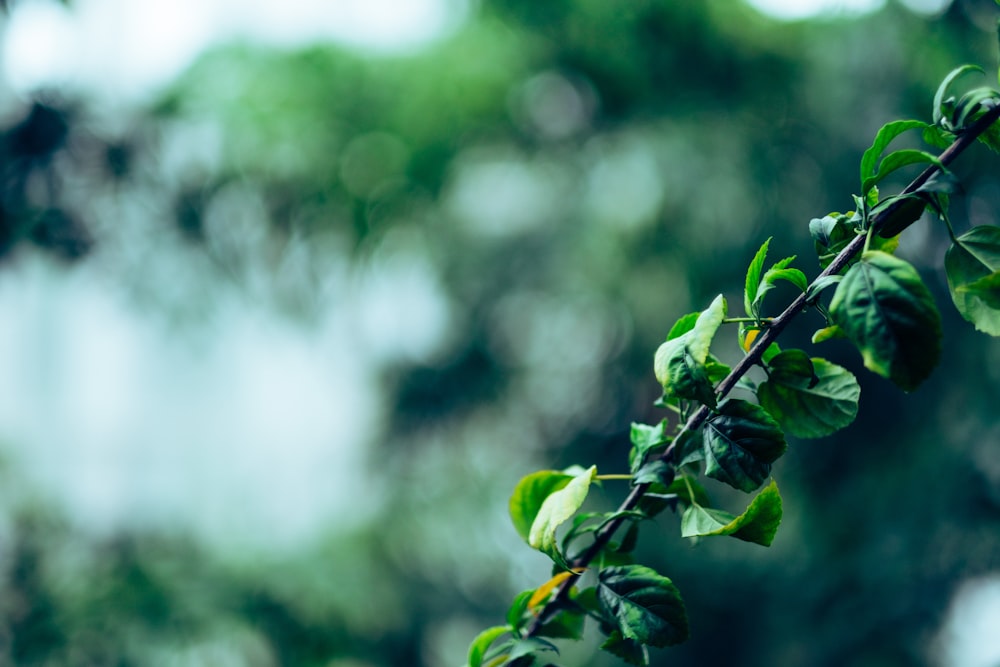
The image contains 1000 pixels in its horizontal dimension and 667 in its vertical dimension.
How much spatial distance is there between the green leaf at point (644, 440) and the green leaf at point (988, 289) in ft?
0.25

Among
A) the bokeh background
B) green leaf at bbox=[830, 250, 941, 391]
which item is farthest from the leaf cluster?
the bokeh background

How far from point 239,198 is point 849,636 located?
119 cm

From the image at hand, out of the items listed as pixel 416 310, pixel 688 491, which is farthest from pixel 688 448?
pixel 416 310

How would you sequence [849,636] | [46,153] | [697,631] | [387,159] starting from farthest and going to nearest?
[387,159], [697,631], [46,153], [849,636]

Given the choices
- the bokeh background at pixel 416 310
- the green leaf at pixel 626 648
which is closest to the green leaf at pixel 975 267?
the green leaf at pixel 626 648

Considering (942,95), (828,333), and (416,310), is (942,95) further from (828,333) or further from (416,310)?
(416,310)

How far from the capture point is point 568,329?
1.30 meters

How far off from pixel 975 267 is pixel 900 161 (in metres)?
0.03

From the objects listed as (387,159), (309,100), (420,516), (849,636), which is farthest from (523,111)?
(849,636)

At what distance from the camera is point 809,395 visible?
7.1 inches

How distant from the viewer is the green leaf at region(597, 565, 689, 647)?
0.58 feet

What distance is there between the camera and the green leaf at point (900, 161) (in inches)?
6.0

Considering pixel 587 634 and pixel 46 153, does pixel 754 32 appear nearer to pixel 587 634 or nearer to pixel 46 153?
pixel 587 634

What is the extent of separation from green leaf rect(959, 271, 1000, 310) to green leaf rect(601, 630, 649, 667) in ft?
0.38
